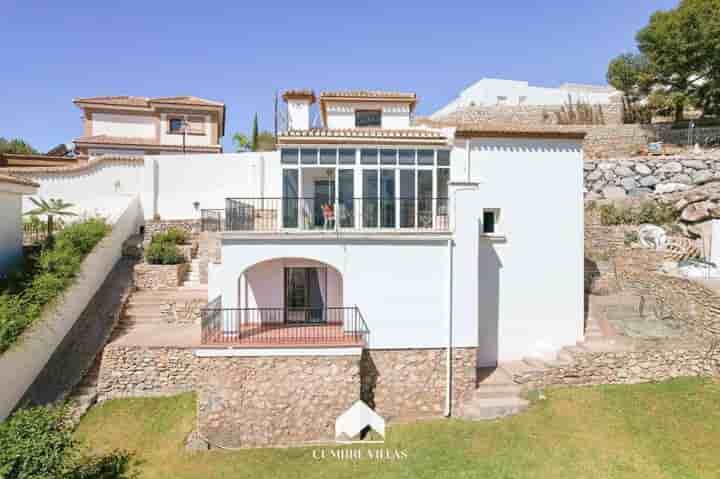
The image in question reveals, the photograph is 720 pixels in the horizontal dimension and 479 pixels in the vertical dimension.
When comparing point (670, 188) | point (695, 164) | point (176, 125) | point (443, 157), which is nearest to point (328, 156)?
point (443, 157)

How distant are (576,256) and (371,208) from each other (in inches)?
277

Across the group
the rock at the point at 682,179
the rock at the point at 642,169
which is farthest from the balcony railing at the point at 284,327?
the rock at the point at 682,179

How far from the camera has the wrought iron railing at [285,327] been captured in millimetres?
9172

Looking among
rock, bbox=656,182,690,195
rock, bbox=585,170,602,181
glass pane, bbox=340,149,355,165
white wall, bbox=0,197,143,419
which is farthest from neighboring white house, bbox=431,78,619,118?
white wall, bbox=0,197,143,419

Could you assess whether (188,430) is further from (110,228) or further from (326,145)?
(110,228)

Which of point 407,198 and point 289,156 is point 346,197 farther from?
point 289,156

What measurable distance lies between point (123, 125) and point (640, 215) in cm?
3216

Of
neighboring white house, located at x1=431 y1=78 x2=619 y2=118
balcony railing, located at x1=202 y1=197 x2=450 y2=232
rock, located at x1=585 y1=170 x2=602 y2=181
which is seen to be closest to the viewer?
balcony railing, located at x1=202 y1=197 x2=450 y2=232

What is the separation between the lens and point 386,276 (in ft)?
32.5

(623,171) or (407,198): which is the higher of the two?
(623,171)

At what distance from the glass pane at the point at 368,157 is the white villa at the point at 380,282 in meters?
0.03

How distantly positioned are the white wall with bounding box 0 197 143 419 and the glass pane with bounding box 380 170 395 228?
10498 millimetres

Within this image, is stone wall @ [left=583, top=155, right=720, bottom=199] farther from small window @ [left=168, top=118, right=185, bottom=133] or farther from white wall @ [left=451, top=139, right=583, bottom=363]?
small window @ [left=168, top=118, right=185, bottom=133]

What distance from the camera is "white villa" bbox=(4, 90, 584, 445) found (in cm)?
894
